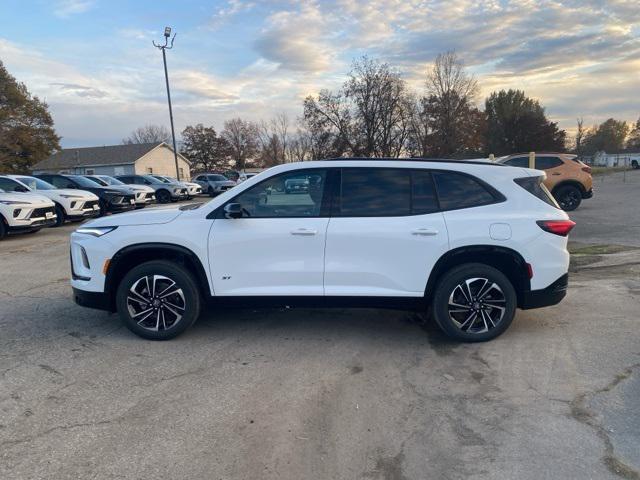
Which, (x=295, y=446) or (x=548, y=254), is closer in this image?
(x=295, y=446)

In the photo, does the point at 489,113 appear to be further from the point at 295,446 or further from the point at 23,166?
the point at 295,446

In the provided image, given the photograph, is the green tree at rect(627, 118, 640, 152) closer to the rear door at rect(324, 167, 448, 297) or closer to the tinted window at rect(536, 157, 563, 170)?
the tinted window at rect(536, 157, 563, 170)

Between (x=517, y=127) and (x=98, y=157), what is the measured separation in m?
55.2

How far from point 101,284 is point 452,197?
352 cm

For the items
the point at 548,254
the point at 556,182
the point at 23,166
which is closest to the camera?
the point at 548,254

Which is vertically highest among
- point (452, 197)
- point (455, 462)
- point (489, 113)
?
point (489, 113)

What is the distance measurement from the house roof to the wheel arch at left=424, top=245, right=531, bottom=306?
57718 mm

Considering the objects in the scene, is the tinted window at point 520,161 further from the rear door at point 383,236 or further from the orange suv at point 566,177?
the rear door at point 383,236

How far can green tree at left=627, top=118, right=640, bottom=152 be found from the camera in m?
98.3

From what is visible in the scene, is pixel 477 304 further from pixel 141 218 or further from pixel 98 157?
pixel 98 157

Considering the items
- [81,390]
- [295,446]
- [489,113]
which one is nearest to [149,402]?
[81,390]

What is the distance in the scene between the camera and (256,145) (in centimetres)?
8656

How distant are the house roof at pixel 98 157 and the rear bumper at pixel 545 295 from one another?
190ft

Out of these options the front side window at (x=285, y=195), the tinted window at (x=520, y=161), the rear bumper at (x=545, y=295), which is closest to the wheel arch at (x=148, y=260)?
the front side window at (x=285, y=195)
